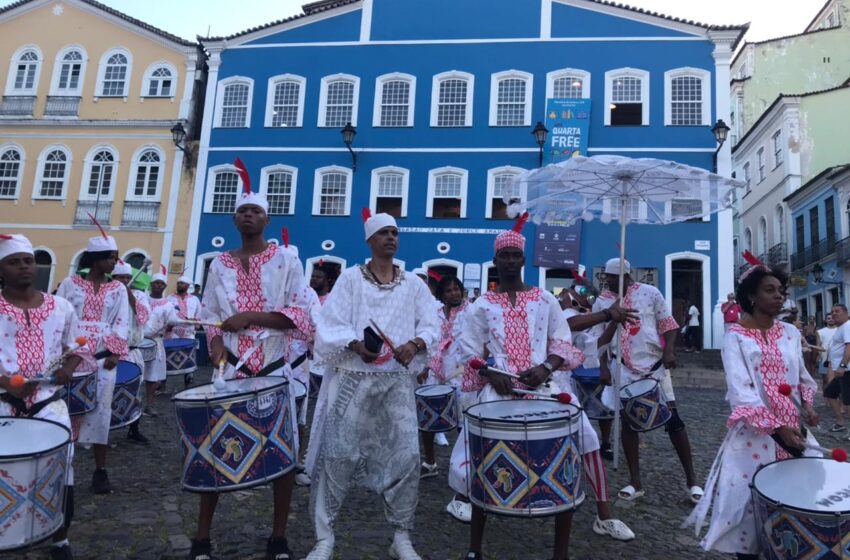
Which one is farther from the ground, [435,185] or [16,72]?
[16,72]

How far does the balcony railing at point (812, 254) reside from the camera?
27.3 metres

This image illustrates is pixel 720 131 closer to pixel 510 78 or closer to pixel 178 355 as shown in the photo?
pixel 510 78

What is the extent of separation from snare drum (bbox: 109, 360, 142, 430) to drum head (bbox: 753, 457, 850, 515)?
5.32 meters

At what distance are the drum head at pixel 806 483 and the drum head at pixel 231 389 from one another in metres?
2.68

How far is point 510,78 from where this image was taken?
22.2 meters

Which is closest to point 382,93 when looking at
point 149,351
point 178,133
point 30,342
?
point 178,133

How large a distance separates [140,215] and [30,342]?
21.1 meters

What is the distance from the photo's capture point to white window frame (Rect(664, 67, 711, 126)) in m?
20.7

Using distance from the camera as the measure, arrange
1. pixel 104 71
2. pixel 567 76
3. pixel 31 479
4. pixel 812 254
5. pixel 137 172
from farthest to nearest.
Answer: pixel 812 254 < pixel 104 71 < pixel 137 172 < pixel 567 76 < pixel 31 479

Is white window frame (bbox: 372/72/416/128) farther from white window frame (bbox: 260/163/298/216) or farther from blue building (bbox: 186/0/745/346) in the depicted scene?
white window frame (bbox: 260/163/298/216)

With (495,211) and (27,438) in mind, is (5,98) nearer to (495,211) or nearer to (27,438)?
(495,211)

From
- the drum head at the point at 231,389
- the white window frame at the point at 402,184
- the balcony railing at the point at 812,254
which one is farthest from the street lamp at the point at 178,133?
the balcony railing at the point at 812,254

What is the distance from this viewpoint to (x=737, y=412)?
364 cm

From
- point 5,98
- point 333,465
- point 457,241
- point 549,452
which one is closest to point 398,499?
point 333,465
